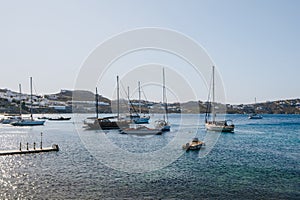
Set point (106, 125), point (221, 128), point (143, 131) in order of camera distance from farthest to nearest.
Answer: point (106, 125)
point (221, 128)
point (143, 131)

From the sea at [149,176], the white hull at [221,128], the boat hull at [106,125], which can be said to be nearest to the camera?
the sea at [149,176]

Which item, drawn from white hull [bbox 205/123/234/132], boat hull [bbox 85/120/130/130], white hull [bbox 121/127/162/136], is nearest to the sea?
white hull [bbox 121/127/162/136]

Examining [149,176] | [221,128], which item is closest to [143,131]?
[221,128]

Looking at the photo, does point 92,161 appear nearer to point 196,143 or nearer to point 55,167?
point 55,167

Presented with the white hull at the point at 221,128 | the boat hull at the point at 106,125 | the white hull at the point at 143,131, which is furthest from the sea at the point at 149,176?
the boat hull at the point at 106,125

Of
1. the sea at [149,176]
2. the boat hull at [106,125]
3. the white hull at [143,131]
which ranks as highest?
the boat hull at [106,125]

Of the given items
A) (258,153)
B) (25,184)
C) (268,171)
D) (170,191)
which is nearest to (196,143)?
(258,153)

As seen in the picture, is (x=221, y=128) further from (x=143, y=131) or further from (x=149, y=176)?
(x=149, y=176)

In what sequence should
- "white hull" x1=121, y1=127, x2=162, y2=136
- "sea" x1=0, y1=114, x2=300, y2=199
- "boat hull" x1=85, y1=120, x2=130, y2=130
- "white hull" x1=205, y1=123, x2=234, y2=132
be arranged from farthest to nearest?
"boat hull" x1=85, y1=120, x2=130, y2=130 < "white hull" x1=205, y1=123, x2=234, y2=132 < "white hull" x1=121, y1=127, x2=162, y2=136 < "sea" x1=0, y1=114, x2=300, y2=199

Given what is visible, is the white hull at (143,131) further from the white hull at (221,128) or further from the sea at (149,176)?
the sea at (149,176)

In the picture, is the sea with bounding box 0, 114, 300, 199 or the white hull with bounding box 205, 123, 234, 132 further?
the white hull with bounding box 205, 123, 234, 132

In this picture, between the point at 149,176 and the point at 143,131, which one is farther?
the point at 143,131

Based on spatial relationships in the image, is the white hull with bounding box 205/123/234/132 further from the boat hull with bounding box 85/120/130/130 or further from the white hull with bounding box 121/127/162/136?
the boat hull with bounding box 85/120/130/130

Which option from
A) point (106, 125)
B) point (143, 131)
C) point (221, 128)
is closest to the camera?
point (143, 131)
